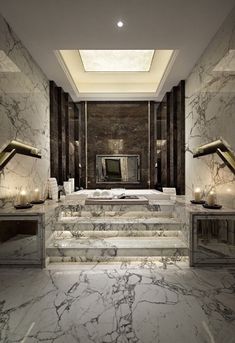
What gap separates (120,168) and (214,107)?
3046mm

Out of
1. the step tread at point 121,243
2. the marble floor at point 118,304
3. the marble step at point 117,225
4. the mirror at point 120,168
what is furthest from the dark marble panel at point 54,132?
the marble floor at point 118,304

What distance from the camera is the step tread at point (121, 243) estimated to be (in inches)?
102

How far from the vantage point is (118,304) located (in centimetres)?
176

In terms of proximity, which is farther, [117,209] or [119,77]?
[119,77]

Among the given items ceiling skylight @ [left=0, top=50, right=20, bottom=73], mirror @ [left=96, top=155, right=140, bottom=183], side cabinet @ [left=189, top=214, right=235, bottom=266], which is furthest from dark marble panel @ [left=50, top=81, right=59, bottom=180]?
side cabinet @ [left=189, top=214, right=235, bottom=266]

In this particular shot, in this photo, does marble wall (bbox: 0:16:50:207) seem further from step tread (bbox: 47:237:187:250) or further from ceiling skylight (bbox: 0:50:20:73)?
step tread (bbox: 47:237:187:250)

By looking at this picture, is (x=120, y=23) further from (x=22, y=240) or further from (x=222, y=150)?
(x=22, y=240)

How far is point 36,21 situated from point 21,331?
3.13 metres

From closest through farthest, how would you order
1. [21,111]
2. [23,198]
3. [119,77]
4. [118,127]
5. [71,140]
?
[23,198]
[21,111]
[119,77]
[71,140]
[118,127]

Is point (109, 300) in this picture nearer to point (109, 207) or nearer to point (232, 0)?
point (109, 207)

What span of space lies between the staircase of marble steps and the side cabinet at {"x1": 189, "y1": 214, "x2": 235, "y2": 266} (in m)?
0.18

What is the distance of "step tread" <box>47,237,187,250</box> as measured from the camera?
2.60 m

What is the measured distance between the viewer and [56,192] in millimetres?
4035

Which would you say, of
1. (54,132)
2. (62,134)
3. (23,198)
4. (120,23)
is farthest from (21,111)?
(120,23)
